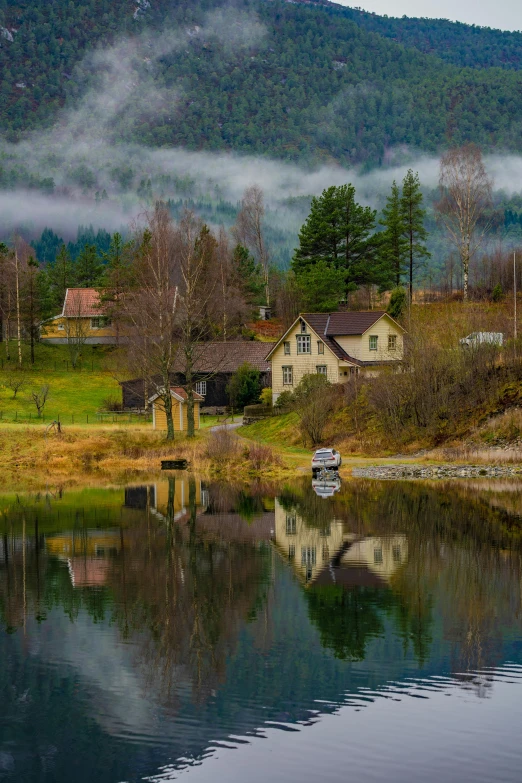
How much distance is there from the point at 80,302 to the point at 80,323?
11.2ft

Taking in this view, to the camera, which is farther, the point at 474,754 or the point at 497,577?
the point at 497,577

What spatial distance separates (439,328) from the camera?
2958 inches

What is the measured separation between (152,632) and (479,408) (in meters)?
39.3

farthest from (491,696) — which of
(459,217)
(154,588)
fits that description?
(459,217)

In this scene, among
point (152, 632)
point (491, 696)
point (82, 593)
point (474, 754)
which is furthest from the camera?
point (82, 593)

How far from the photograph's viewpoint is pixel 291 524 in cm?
3825

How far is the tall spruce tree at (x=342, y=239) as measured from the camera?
99688 mm

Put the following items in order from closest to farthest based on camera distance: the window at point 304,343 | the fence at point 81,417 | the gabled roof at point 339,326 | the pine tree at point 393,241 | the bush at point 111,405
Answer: the fence at point 81,417 < the gabled roof at point 339,326 < the window at point 304,343 < the bush at point 111,405 < the pine tree at point 393,241

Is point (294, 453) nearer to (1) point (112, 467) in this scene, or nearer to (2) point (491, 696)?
(1) point (112, 467)

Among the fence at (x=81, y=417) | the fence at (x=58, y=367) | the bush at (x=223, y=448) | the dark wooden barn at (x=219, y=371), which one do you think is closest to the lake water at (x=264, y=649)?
the bush at (x=223, y=448)

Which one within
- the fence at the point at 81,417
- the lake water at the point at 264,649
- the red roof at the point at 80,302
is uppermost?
the red roof at the point at 80,302

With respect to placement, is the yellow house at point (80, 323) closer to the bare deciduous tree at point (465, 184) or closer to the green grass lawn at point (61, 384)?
the green grass lawn at point (61, 384)

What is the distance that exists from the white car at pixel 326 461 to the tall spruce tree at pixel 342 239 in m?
46.4

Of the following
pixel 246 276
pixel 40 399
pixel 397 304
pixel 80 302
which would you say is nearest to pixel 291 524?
pixel 40 399
